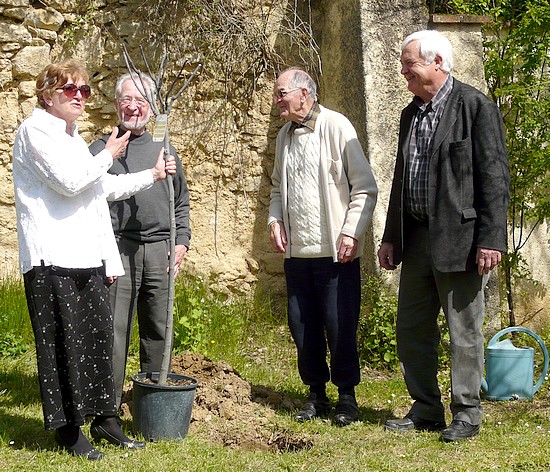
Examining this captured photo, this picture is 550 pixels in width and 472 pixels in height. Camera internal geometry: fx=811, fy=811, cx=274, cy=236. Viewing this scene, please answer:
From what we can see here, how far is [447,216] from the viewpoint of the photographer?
409cm

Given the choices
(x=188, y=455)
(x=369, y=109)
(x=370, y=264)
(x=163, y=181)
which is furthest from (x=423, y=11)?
(x=188, y=455)

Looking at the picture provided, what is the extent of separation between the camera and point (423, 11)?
6.02 m

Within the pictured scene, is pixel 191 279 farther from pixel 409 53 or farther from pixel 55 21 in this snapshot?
pixel 409 53

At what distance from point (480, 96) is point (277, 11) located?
2814 millimetres

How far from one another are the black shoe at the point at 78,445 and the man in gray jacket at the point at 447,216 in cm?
158

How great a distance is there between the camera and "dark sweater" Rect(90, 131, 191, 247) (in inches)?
175

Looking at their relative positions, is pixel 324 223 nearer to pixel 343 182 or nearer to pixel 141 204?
pixel 343 182

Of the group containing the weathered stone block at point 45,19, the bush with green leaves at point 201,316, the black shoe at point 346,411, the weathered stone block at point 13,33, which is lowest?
the black shoe at point 346,411

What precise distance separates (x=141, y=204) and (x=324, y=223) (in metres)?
1.02

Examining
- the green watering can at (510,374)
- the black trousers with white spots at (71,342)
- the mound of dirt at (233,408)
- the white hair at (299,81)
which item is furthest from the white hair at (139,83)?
the green watering can at (510,374)

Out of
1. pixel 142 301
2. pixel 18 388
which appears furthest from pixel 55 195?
pixel 18 388

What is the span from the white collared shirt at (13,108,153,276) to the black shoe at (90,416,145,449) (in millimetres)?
792

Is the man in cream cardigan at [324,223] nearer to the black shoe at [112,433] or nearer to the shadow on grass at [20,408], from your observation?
the black shoe at [112,433]

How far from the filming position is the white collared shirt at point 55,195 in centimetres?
370
